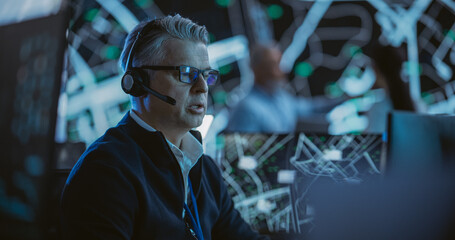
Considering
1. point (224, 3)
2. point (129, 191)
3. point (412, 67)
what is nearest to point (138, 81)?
point (129, 191)

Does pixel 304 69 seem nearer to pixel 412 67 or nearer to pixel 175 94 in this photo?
pixel 412 67

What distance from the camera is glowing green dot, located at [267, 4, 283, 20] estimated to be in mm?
3369

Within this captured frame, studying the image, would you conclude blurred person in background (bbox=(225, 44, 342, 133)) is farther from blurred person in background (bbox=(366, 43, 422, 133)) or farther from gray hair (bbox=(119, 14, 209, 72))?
gray hair (bbox=(119, 14, 209, 72))

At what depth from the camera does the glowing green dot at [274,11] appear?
3.37m

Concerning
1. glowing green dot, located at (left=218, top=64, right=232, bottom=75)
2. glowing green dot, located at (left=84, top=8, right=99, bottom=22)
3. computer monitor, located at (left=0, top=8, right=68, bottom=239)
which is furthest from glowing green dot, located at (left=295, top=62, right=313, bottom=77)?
computer monitor, located at (left=0, top=8, right=68, bottom=239)

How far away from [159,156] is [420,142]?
563mm

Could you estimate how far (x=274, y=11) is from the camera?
11.1 feet

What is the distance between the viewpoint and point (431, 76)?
3.36m

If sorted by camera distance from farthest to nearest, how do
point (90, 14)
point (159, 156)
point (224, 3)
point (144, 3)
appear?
point (224, 3) < point (144, 3) < point (90, 14) < point (159, 156)

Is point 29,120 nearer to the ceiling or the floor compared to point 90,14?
nearer to the ceiling

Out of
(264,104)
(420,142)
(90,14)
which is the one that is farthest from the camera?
(90,14)

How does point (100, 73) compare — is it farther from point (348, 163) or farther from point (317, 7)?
point (348, 163)

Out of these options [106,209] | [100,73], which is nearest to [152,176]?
[106,209]

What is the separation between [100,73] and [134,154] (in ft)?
7.32
